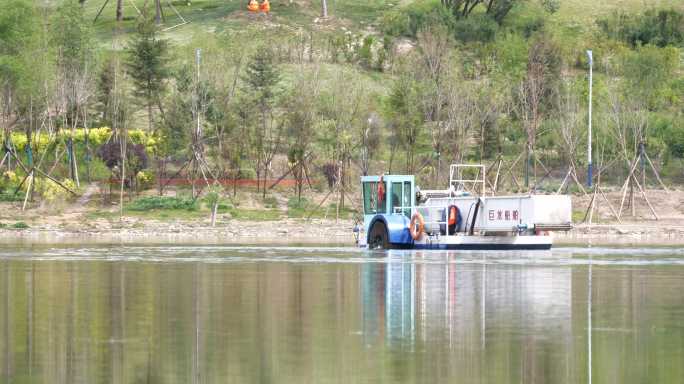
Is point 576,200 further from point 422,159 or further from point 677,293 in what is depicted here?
point 677,293

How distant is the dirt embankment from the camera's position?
2135 inches

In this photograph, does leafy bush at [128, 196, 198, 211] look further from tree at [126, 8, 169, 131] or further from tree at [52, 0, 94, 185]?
tree at [126, 8, 169, 131]

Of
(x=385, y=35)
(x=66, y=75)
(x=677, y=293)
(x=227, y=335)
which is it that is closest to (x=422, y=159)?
(x=66, y=75)

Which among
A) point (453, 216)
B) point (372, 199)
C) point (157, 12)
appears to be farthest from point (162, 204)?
point (157, 12)

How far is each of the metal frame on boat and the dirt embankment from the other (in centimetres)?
462

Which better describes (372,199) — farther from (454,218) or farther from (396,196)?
(454,218)

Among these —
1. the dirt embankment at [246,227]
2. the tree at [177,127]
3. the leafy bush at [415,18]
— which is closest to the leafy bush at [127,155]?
the tree at [177,127]

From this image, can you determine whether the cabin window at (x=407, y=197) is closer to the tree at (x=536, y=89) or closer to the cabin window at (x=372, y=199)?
the cabin window at (x=372, y=199)

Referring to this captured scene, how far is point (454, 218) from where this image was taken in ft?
155

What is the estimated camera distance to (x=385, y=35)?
116 meters

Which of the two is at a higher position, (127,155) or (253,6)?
(253,6)

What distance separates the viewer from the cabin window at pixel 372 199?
49.1 meters

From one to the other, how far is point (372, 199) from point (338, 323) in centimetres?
2899

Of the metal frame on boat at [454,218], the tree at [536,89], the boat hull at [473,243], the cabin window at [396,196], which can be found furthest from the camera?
the tree at [536,89]
